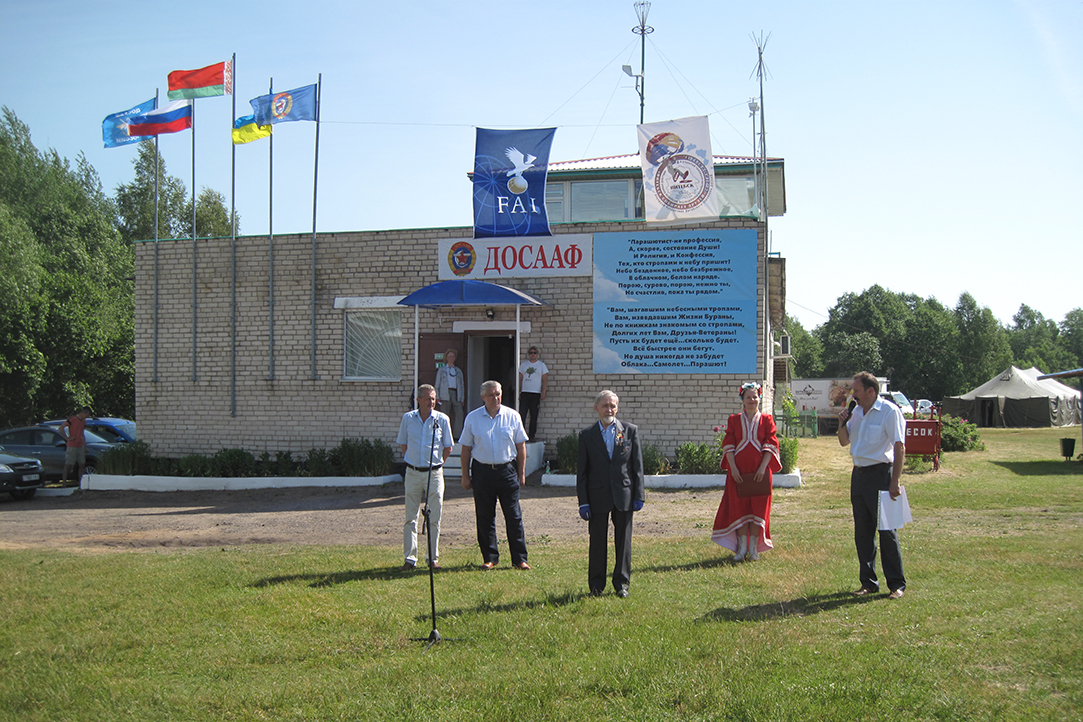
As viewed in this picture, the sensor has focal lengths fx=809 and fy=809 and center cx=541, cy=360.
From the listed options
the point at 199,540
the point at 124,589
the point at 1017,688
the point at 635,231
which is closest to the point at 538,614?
the point at 1017,688

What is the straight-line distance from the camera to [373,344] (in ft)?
56.7

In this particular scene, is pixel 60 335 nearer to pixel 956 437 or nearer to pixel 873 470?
pixel 956 437

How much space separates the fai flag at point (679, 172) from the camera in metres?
15.3

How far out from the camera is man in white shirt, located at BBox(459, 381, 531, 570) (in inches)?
310

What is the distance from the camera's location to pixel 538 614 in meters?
6.15

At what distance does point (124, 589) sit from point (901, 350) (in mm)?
76738

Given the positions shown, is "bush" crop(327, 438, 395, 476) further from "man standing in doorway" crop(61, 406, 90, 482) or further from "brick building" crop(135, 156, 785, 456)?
"man standing in doorway" crop(61, 406, 90, 482)

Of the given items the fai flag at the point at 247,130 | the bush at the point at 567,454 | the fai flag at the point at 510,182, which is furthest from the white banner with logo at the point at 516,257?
the fai flag at the point at 247,130

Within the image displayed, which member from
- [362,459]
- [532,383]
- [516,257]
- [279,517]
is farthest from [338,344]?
[279,517]

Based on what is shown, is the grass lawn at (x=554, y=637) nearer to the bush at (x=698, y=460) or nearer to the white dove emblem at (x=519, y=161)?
the bush at (x=698, y=460)

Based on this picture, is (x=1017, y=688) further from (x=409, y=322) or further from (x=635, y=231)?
(x=409, y=322)

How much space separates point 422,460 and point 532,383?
8.06m

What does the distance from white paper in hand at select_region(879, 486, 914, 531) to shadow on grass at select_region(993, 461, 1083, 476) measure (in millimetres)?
11533

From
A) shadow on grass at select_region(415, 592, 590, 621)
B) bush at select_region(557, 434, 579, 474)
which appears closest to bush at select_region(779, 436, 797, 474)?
bush at select_region(557, 434, 579, 474)
